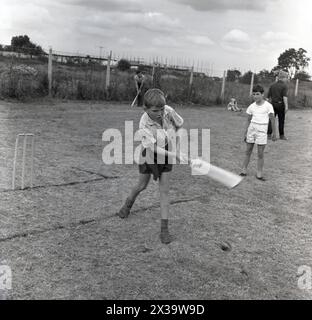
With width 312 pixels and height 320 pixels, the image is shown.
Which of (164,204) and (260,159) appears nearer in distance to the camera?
(164,204)

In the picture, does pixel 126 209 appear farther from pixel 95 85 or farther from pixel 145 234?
pixel 95 85

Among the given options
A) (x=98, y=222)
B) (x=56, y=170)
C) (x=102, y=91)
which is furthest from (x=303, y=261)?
(x=102, y=91)

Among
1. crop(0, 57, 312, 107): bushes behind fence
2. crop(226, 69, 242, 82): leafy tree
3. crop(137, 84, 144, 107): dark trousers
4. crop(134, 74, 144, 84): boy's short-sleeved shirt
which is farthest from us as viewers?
crop(226, 69, 242, 82): leafy tree

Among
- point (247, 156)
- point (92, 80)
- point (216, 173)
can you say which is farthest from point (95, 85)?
point (216, 173)

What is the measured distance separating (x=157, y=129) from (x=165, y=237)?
1078 millimetres

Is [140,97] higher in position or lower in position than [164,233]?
higher

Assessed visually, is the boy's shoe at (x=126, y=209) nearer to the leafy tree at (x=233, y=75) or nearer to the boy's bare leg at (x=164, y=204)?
the boy's bare leg at (x=164, y=204)

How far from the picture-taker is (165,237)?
4.98 meters

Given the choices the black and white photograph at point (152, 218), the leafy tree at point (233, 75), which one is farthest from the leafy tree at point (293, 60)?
the black and white photograph at point (152, 218)

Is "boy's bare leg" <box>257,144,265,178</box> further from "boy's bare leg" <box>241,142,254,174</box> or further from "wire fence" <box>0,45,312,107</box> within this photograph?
"wire fence" <box>0,45,312,107</box>

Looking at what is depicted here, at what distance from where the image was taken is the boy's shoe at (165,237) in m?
4.95

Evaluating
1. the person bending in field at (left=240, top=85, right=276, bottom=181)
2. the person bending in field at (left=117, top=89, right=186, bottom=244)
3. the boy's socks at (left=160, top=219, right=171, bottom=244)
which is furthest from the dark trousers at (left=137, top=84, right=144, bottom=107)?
the boy's socks at (left=160, top=219, right=171, bottom=244)

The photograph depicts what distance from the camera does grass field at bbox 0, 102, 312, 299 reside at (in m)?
4.00
